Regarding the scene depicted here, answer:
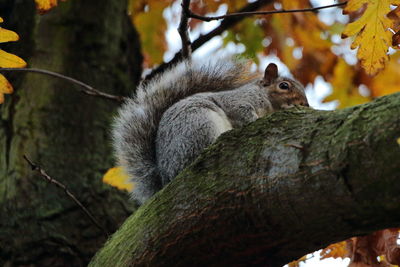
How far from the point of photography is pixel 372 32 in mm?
1856

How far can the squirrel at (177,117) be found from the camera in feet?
7.71

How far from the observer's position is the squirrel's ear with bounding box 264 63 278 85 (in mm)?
3094

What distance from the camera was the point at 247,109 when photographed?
8.93 feet

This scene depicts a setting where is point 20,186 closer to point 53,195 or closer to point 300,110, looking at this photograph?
point 53,195

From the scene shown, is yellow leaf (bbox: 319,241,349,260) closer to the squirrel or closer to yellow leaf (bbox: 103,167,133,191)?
the squirrel

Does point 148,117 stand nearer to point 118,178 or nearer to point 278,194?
point 118,178

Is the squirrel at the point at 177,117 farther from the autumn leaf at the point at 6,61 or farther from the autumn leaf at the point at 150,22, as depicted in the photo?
the autumn leaf at the point at 150,22

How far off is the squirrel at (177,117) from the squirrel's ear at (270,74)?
0.57ft

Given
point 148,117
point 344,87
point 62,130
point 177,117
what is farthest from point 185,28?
point 344,87

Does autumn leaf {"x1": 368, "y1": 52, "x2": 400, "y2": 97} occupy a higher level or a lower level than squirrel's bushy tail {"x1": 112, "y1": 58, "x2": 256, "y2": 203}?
higher

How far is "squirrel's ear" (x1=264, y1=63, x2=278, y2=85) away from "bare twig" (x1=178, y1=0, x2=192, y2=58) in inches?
29.4

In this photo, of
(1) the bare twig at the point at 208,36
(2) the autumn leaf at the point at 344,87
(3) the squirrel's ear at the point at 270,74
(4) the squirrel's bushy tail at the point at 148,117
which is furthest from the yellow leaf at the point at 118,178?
(2) the autumn leaf at the point at 344,87

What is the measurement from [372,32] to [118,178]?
1.21 metres

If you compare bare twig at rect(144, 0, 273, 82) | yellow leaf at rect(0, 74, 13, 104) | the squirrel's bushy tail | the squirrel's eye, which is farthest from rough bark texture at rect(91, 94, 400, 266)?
the squirrel's eye
